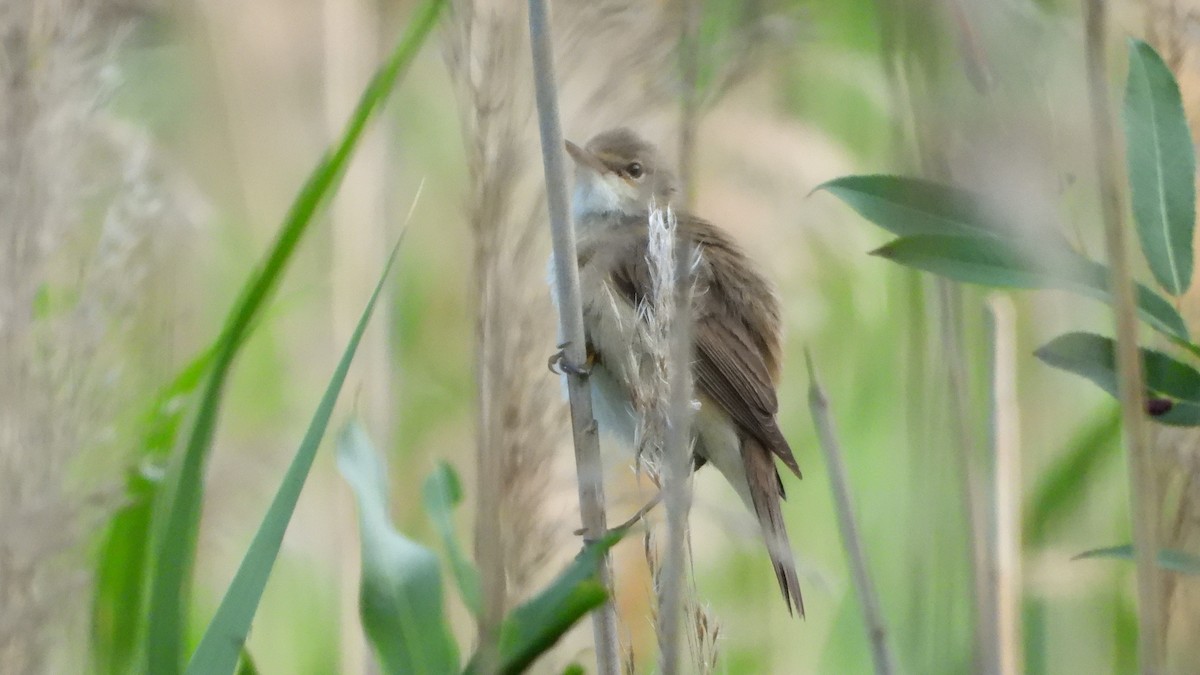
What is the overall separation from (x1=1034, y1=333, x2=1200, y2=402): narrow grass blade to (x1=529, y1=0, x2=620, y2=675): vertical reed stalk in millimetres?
409

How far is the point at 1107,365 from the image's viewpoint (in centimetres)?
95

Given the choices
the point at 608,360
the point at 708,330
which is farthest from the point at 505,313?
the point at 708,330

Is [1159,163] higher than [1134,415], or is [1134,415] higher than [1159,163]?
[1159,163]

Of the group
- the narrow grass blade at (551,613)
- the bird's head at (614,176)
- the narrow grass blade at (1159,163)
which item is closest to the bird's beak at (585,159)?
the bird's head at (614,176)

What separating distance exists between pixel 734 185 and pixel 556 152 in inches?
45.9

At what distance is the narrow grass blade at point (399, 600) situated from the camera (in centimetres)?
104

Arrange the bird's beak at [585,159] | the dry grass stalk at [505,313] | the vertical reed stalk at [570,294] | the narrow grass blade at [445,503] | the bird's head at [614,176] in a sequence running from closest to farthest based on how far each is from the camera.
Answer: the dry grass stalk at [505,313]
the vertical reed stalk at [570,294]
the narrow grass blade at [445,503]
the bird's beak at [585,159]
the bird's head at [614,176]

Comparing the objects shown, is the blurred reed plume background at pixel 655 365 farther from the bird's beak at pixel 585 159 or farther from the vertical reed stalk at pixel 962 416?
the bird's beak at pixel 585 159

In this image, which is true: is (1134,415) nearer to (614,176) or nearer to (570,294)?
(570,294)

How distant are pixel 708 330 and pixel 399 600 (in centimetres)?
93

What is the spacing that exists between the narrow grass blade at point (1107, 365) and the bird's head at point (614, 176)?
4.10 feet

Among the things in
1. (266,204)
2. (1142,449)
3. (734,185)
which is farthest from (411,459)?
(1142,449)

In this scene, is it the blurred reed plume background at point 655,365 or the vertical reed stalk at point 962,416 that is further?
the vertical reed stalk at point 962,416

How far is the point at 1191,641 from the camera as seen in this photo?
3.53 ft
